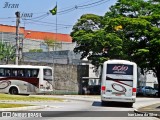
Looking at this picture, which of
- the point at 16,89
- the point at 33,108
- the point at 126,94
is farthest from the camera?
the point at 16,89

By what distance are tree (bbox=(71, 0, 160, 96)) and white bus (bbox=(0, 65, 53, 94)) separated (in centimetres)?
1355

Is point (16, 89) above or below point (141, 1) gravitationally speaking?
below

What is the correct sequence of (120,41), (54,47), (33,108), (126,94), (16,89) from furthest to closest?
(54,47) < (120,41) < (16,89) < (126,94) < (33,108)

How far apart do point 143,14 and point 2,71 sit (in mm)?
22460

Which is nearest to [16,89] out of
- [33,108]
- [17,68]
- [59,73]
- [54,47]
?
A: [17,68]

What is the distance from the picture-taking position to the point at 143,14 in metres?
56.7

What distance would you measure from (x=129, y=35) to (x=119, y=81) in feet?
91.6

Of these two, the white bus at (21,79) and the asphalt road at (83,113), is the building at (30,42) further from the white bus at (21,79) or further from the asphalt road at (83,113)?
the asphalt road at (83,113)

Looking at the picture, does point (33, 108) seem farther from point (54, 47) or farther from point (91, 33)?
point (54, 47)

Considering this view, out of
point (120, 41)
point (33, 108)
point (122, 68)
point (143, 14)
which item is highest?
point (143, 14)

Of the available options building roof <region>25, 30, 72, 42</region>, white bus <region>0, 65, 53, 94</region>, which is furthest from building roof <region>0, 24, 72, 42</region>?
white bus <region>0, 65, 53, 94</region>

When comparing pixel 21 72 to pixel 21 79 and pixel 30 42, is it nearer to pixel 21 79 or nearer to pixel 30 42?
pixel 21 79

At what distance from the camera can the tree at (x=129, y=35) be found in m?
53.0

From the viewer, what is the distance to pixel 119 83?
28859 mm
